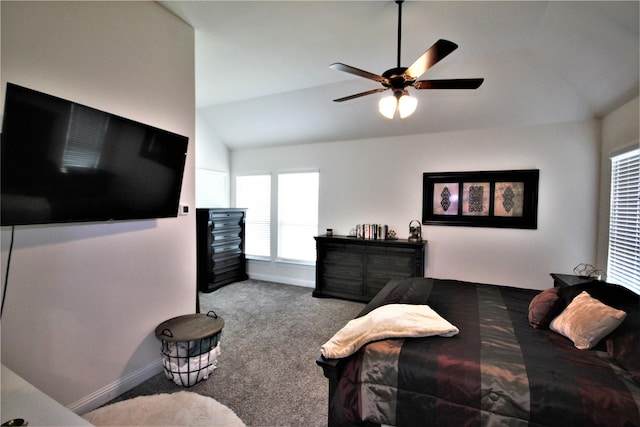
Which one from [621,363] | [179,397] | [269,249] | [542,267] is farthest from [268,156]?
[621,363]

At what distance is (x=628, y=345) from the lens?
142 cm

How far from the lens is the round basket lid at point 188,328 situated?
2152 mm

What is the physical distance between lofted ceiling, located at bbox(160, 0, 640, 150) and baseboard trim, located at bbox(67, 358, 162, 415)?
2.96 m

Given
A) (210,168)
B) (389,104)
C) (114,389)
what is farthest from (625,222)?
(210,168)

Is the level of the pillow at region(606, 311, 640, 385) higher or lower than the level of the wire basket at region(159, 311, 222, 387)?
Answer: higher

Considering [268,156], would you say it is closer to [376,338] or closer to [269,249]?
[269,249]

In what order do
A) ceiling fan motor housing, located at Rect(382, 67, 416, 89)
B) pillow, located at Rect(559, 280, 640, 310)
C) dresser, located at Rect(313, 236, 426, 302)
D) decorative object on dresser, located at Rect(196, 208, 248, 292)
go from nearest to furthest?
pillow, located at Rect(559, 280, 640, 310) → ceiling fan motor housing, located at Rect(382, 67, 416, 89) → dresser, located at Rect(313, 236, 426, 302) → decorative object on dresser, located at Rect(196, 208, 248, 292)

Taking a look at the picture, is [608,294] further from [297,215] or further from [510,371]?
[297,215]

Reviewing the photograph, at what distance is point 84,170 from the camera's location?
67.7 inches

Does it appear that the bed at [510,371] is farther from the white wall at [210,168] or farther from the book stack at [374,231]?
the white wall at [210,168]

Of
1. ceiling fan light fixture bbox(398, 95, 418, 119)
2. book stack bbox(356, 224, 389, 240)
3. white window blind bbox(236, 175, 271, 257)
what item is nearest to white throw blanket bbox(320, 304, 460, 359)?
ceiling fan light fixture bbox(398, 95, 418, 119)

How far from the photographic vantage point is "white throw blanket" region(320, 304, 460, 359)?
1.61 meters

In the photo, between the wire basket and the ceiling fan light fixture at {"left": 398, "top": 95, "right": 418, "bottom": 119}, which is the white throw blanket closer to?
the wire basket

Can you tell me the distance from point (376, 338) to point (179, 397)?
1551 mm
